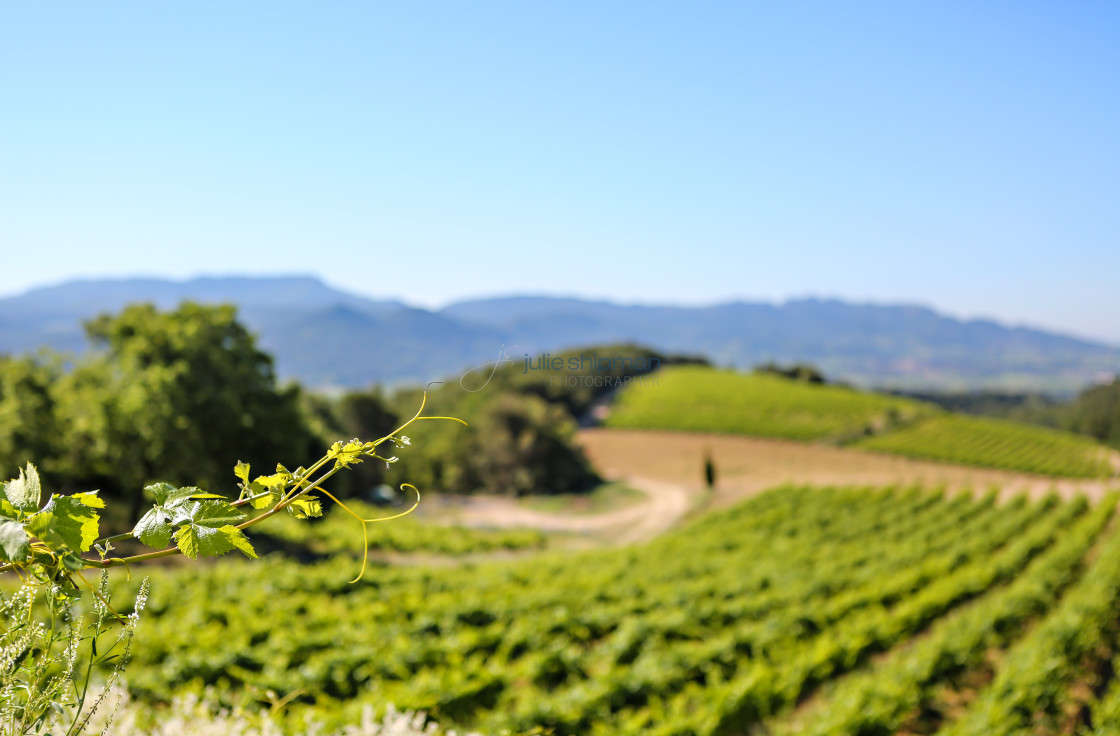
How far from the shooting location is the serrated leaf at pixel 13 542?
0.89m

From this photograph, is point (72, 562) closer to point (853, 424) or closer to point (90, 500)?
point (90, 500)

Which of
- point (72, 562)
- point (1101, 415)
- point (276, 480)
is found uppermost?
point (276, 480)

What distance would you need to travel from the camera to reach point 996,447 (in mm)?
50375

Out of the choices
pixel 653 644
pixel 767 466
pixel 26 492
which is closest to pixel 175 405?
pixel 653 644

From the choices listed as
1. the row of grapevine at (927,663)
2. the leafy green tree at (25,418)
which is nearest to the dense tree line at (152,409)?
the leafy green tree at (25,418)

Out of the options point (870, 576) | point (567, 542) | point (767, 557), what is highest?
point (870, 576)

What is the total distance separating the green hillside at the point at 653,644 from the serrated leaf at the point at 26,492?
2230mm

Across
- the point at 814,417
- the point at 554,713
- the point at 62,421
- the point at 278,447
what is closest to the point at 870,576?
the point at 554,713

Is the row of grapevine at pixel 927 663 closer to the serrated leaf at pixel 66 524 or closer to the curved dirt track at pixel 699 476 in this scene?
the serrated leaf at pixel 66 524

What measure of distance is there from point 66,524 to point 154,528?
14cm

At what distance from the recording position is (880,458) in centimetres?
4691

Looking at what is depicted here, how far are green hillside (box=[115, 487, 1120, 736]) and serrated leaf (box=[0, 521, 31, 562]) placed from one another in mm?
2271

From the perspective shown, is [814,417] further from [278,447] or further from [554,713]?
[554,713]

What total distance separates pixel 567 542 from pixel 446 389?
27.7m
